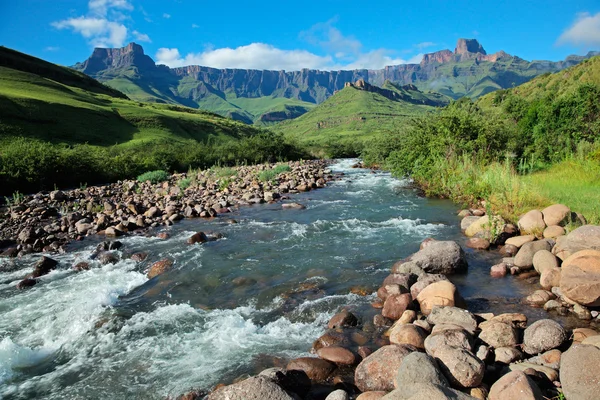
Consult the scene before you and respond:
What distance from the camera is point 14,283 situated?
37.3ft

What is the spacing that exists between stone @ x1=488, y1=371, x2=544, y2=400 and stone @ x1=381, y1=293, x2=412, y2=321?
301cm

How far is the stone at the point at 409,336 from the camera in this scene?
22.0 ft

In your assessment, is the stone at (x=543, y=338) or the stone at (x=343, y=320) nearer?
the stone at (x=543, y=338)

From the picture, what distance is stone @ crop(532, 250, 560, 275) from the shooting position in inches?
374

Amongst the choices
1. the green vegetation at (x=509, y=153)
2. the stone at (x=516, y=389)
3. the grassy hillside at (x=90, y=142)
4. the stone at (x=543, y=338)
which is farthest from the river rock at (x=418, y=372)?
the grassy hillside at (x=90, y=142)

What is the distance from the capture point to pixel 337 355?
22.1ft

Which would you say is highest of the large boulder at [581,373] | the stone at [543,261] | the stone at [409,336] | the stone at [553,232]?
the stone at [553,232]

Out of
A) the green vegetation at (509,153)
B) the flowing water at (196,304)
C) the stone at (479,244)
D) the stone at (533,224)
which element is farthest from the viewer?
the green vegetation at (509,153)

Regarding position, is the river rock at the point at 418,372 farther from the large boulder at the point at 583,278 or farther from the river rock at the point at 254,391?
the large boulder at the point at 583,278

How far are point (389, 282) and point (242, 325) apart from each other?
3.81 metres

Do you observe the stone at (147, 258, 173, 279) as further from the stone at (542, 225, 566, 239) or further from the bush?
the bush

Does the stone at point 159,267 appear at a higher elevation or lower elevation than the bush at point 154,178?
lower

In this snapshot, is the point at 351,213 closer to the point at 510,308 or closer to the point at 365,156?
the point at 510,308

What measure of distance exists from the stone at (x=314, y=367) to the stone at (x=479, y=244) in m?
7.98
